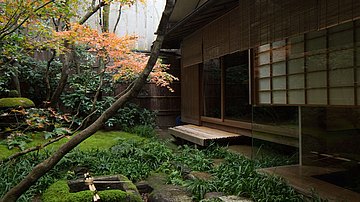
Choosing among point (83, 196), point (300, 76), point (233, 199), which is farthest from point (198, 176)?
point (300, 76)

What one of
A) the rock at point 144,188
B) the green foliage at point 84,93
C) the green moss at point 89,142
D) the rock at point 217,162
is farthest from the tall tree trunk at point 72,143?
the green foliage at point 84,93

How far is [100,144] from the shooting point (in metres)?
7.54

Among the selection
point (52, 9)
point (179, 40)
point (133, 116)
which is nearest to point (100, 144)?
point (133, 116)

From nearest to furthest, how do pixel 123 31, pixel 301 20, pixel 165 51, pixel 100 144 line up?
pixel 301 20 < pixel 100 144 < pixel 165 51 < pixel 123 31

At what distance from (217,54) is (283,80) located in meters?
2.29

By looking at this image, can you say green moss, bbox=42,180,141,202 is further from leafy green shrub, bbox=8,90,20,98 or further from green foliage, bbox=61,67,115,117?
leafy green shrub, bbox=8,90,20,98

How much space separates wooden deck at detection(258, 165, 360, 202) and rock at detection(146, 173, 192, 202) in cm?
129

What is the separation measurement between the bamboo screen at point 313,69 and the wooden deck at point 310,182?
3.64ft

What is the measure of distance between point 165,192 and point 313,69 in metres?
2.91

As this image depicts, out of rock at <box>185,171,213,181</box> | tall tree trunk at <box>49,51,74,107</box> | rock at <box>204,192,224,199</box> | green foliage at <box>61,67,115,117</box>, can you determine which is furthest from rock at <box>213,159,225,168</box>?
tall tree trunk at <box>49,51,74,107</box>

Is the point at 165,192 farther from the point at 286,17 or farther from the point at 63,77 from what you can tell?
the point at 63,77

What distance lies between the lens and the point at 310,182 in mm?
3826

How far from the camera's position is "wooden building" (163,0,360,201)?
11.2 ft

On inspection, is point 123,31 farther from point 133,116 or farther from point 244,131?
point 244,131
